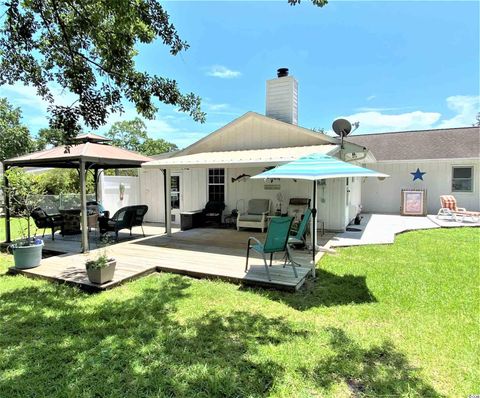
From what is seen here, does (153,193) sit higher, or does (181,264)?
(153,193)

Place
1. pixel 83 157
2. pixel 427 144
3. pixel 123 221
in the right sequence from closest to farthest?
pixel 83 157 < pixel 123 221 < pixel 427 144

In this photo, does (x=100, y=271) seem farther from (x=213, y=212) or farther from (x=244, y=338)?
(x=213, y=212)

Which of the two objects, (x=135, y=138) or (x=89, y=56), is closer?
(x=89, y=56)

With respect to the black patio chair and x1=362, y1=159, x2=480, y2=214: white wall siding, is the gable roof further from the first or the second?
x1=362, y1=159, x2=480, y2=214: white wall siding

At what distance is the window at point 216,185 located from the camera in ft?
41.6

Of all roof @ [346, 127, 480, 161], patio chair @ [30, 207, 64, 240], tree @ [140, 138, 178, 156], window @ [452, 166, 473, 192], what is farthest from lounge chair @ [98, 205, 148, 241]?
tree @ [140, 138, 178, 156]

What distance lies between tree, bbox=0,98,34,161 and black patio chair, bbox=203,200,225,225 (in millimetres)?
20589

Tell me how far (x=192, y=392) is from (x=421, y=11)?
452 inches

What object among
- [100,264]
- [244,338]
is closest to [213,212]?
[100,264]

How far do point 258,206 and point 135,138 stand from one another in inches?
1507

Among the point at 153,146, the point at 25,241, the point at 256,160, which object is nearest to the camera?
the point at 25,241

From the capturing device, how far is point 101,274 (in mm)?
5242

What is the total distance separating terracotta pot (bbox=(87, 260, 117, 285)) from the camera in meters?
5.23

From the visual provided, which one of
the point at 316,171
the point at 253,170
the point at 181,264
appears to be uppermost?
the point at 253,170
